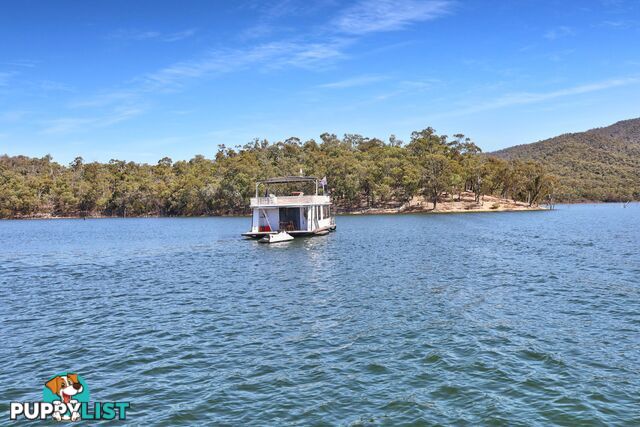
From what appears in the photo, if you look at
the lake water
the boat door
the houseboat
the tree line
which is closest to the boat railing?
the houseboat

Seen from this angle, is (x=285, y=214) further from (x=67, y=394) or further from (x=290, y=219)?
(x=67, y=394)

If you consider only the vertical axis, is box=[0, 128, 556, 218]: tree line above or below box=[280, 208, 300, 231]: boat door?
above

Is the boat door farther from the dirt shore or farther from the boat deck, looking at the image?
the dirt shore

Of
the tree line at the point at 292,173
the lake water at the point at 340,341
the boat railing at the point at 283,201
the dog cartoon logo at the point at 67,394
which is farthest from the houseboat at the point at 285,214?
the tree line at the point at 292,173

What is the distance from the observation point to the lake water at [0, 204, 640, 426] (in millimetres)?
11734

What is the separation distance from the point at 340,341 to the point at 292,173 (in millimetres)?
133432

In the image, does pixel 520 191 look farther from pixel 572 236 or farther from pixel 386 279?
pixel 386 279

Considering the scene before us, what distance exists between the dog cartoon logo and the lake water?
445mm

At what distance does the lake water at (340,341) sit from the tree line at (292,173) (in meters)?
101

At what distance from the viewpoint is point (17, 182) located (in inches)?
6767

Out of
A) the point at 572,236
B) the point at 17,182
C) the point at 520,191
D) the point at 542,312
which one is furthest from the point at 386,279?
the point at 17,182

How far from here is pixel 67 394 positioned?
12.3 m

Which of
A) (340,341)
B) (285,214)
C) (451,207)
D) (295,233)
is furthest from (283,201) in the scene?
(451,207)

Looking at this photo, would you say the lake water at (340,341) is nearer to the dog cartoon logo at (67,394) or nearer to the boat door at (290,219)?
the dog cartoon logo at (67,394)
